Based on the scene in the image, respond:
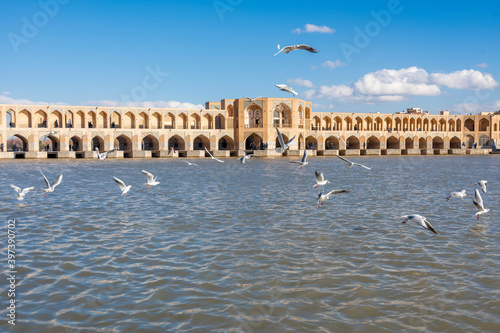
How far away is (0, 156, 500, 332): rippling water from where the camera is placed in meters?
4.38

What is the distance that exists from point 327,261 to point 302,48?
429 centimetres

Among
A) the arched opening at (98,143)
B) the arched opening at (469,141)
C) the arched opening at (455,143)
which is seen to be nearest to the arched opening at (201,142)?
the arched opening at (98,143)

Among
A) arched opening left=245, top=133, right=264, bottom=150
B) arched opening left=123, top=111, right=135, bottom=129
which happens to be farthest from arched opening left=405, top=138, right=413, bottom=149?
arched opening left=123, top=111, right=135, bottom=129

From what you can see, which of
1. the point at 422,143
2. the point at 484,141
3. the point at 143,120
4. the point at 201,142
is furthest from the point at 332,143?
the point at 143,120

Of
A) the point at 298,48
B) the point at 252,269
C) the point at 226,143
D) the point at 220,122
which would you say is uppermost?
the point at 220,122

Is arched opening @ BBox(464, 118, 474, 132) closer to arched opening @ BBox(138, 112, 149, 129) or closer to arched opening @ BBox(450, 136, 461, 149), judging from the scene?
arched opening @ BBox(450, 136, 461, 149)

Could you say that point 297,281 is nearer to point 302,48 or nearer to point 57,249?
point 57,249

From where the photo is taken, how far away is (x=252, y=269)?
5891mm

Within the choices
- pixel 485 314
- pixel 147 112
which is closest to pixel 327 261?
pixel 485 314

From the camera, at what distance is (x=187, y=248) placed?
6.90m

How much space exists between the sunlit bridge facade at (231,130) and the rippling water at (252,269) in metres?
30.8

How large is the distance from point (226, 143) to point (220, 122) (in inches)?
120

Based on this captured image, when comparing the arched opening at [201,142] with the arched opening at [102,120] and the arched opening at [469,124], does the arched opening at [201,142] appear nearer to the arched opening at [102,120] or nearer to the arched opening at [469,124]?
→ the arched opening at [102,120]

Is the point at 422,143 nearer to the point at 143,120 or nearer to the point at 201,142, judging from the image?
the point at 201,142
